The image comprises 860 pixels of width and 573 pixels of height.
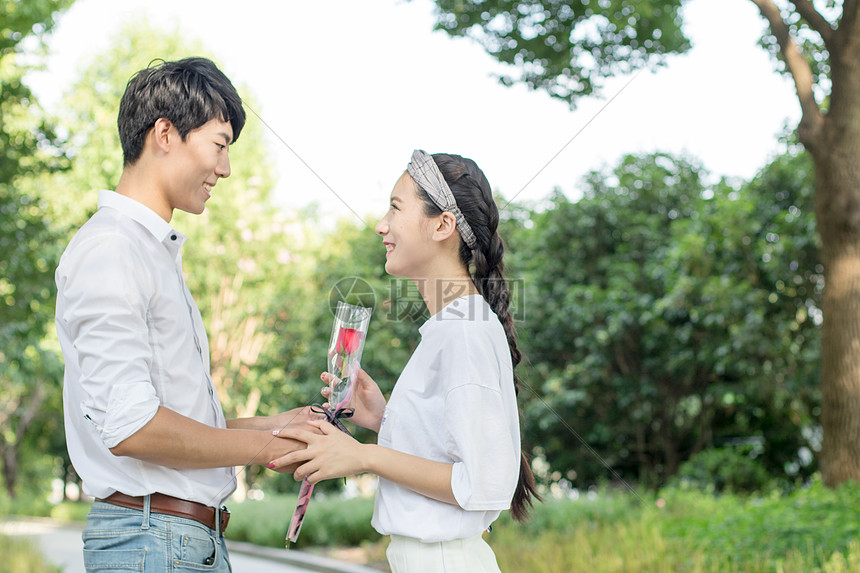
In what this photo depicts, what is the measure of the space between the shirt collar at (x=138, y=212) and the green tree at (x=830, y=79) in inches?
231

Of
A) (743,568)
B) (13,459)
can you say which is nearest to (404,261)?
(743,568)

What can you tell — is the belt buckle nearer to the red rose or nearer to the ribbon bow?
the ribbon bow

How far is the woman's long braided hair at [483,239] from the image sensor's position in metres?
2.27

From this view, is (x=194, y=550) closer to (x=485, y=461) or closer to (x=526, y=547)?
(x=485, y=461)

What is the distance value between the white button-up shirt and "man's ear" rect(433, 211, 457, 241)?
0.71 meters

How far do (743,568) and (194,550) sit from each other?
16.6 ft

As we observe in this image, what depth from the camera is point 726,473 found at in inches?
481

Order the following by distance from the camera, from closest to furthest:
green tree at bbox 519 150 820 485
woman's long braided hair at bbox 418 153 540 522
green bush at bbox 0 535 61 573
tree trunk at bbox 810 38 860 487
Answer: woman's long braided hair at bbox 418 153 540 522
tree trunk at bbox 810 38 860 487
green bush at bbox 0 535 61 573
green tree at bbox 519 150 820 485

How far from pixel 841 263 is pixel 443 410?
268 inches

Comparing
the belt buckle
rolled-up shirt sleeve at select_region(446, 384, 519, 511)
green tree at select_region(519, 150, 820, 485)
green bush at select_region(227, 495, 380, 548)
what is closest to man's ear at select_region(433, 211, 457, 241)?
rolled-up shirt sleeve at select_region(446, 384, 519, 511)

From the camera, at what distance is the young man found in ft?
5.48

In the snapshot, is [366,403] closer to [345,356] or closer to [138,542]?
[345,356]
